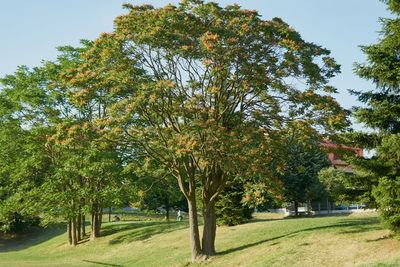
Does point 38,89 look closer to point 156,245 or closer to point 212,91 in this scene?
point 156,245

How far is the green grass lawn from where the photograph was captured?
56.3ft

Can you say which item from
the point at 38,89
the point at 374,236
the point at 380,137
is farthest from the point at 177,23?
the point at 38,89

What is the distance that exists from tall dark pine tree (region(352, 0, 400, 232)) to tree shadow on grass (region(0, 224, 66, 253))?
3725 centimetres

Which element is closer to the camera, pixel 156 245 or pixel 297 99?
pixel 297 99

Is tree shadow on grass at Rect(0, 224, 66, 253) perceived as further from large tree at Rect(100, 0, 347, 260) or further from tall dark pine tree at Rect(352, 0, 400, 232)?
tall dark pine tree at Rect(352, 0, 400, 232)

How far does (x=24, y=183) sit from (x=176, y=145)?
71.7ft

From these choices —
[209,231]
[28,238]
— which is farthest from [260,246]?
[28,238]

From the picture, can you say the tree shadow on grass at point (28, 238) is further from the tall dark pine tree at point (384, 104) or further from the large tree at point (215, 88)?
the tall dark pine tree at point (384, 104)

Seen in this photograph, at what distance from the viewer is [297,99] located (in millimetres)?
21422

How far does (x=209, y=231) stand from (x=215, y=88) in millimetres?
7126

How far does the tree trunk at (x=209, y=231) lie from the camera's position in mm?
22281

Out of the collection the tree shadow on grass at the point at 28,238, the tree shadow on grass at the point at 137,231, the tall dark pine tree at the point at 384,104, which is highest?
the tall dark pine tree at the point at 384,104

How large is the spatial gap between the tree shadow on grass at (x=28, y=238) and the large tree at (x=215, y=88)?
3040 cm

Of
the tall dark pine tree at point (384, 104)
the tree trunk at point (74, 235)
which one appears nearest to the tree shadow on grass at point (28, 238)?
the tree trunk at point (74, 235)
